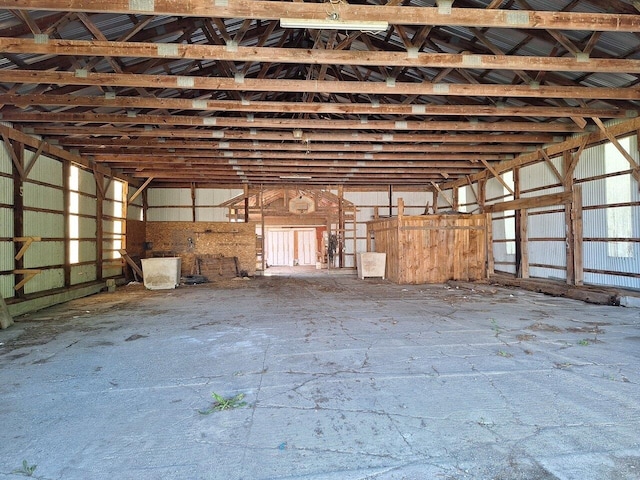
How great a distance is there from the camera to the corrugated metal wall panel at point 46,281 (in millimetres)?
7926

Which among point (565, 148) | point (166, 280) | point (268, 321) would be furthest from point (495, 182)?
point (166, 280)

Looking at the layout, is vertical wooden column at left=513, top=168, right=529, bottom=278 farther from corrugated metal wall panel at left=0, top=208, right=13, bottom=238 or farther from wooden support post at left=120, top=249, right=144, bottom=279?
corrugated metal wall panel at left=0, top=208, right=13, bottom=238

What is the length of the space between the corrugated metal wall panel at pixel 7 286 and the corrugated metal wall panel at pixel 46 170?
2185mm

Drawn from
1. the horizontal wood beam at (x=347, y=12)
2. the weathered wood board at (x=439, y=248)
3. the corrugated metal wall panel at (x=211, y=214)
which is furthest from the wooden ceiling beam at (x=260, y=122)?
the corrugated metal wall panel at (x=211, y=214)

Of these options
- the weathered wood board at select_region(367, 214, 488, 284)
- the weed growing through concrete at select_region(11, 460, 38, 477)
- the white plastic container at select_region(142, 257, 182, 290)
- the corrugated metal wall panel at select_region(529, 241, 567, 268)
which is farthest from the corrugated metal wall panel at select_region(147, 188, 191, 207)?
the weed growing through concrete at select_region(11, 460, 38, 477)

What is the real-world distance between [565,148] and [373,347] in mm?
7656

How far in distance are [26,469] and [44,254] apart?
25.9 ft

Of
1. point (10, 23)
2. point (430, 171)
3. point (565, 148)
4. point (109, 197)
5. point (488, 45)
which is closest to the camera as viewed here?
point (10, 23)

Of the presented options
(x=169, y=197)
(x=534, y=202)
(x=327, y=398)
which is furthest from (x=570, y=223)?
(x=169, y=197)

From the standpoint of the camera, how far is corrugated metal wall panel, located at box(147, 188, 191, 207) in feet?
50.7

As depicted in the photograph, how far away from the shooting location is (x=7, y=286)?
718 cm

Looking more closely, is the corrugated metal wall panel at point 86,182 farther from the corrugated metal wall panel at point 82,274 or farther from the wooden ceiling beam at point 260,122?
the wooden ceiling beam at point 260,122

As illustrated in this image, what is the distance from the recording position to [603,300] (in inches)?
284

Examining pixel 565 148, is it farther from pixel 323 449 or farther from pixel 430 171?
pixel 323 449
